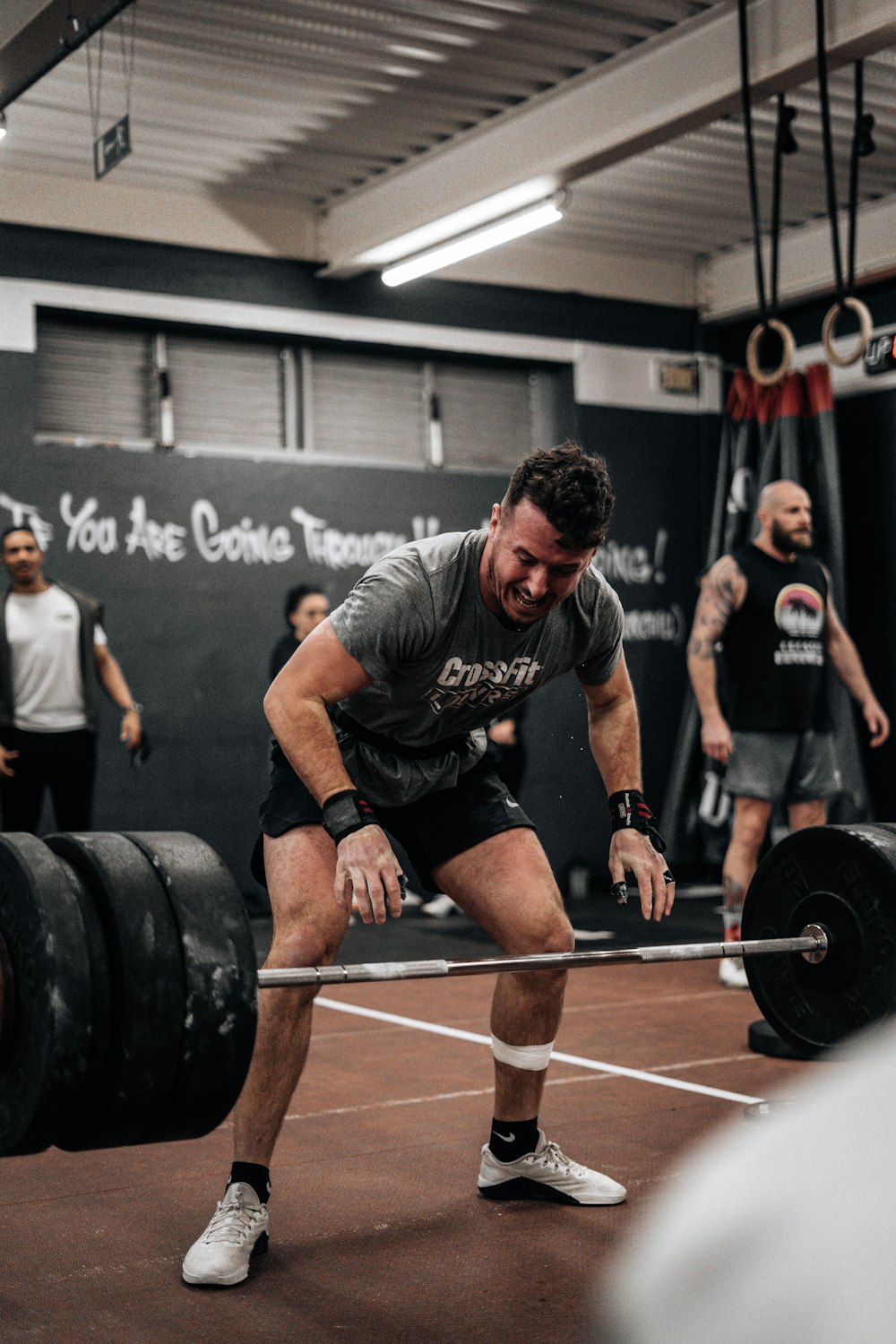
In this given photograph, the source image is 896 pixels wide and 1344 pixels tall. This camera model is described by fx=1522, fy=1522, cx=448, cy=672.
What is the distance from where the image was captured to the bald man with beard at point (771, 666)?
4574 mm

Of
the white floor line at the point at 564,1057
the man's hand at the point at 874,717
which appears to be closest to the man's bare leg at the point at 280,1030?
the white floor line at the point at 564,1057

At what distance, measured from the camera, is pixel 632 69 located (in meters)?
4.93

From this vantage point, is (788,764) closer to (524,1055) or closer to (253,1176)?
(524,1055)

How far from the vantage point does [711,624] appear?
15.1 ft

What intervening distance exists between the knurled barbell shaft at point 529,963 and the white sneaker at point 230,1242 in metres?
0.36

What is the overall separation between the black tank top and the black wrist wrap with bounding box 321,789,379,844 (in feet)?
9.04

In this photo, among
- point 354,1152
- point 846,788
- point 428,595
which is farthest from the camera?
point 846,788

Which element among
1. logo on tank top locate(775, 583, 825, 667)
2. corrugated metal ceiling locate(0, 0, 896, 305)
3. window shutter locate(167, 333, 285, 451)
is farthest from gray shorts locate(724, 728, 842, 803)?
window shutter locate(167, 333, 285, 451)

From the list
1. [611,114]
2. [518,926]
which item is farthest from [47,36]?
[518,926]

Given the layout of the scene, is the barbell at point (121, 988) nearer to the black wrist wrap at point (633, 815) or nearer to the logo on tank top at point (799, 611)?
the black wrist wrap at point (633, 815)

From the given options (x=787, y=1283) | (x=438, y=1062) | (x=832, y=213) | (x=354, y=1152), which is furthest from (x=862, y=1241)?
(x=832, y=213)

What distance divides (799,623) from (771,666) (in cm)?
18

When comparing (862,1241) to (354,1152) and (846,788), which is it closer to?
(354,1152)

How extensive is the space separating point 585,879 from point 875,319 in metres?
2.79
